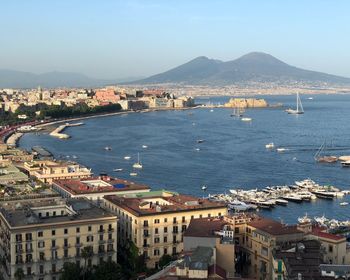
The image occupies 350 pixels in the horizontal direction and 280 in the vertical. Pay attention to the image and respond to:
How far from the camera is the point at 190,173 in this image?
2469 cm

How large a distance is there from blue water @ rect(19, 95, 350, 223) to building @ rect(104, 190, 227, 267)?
6.02 m

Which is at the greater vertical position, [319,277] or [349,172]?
[319,277]

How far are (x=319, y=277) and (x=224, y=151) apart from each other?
79.7 ft

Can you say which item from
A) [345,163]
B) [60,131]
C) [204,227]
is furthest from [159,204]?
[60,131]

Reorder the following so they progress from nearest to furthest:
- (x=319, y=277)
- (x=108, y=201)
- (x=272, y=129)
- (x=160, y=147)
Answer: (x=319, y=277), (x=108, y=201), (x=160, y=147), (x=272, y=129)

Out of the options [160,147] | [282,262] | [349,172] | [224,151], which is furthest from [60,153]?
[282,262]

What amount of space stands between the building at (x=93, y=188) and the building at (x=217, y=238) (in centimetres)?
329

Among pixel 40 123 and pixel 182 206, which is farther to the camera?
pixel 40 123

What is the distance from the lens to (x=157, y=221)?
450 inches

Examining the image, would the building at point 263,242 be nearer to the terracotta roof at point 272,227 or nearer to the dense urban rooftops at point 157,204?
the terracotta roof at point 272,227

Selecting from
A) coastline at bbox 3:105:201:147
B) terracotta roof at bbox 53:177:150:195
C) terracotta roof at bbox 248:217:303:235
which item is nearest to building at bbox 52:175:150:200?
terracotta roof at bbox 53:177:150:195

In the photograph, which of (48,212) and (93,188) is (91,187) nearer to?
(93,188)

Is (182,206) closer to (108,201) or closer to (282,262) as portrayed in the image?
(108,201)

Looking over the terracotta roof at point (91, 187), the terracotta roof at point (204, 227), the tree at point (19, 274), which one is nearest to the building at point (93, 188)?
the terracotta roof at point (91, 187)
